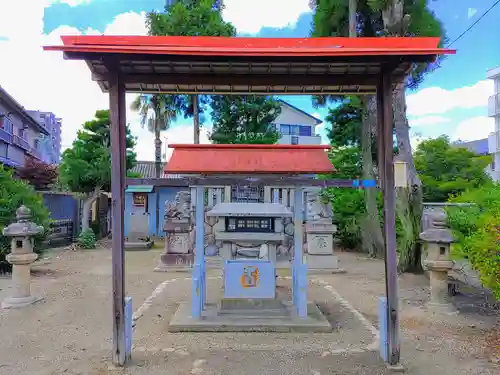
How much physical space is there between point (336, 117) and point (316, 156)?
1007 cm

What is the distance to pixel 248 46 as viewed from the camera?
14.8 ft

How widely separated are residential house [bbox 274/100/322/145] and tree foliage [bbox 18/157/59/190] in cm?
1643

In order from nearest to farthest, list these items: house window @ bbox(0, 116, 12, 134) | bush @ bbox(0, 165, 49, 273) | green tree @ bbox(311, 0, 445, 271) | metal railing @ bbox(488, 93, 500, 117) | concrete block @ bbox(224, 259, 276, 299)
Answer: concrete block @ bbox(224, 259, 276, 299)
bush @ bbox(0, 165, 49, 273)
green tree @ bbox(311, 0, 445, 271)
house window @ bbox(0, 116, 12, 134)
metal railing @ bbox(488, 93, 500, 117)

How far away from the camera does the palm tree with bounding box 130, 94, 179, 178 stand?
2316 cm

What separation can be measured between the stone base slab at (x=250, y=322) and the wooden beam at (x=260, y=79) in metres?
3.46

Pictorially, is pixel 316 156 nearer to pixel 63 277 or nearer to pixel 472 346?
pixel 472 346

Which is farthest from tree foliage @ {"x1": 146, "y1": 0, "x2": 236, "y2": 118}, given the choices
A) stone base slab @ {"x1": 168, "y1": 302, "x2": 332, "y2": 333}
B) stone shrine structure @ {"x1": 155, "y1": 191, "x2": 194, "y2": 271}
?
stone base slab @ {"x1": 168, "y1": 302, "x2": 332, "y2": 333}

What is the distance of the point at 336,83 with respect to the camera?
514 centimetres

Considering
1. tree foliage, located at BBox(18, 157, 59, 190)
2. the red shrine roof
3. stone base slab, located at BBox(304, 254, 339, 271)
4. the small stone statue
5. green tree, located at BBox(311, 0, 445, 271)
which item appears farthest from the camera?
tree foliage, located at BBox(18, 157, 59, 190)

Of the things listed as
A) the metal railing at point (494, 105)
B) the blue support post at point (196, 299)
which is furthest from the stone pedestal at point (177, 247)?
the metal railing at point (494, 105)

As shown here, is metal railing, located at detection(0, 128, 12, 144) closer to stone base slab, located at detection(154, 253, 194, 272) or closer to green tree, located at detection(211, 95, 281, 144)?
green tree, located at detection(211, 95, 281, 144)

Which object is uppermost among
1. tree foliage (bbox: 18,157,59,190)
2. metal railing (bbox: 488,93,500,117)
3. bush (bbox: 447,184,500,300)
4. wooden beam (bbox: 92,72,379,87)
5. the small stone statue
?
metal railing (bbox: 488,93,500,117)

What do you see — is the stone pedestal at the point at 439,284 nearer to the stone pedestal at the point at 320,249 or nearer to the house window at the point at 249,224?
the house window at the point at 249,224

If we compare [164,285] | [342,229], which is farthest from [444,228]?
[342,229]
